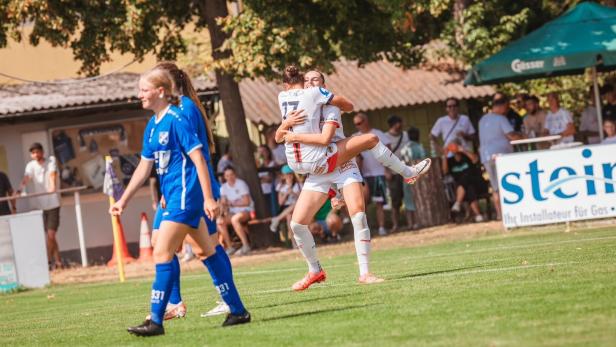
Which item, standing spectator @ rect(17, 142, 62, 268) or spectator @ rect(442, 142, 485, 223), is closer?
spectator @ rect(442, 142, 485, 223)

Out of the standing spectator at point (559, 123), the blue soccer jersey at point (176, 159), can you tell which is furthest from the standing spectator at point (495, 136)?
the blue soccer jersey at point (176, 159)

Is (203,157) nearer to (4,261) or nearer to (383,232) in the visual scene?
(4,261)

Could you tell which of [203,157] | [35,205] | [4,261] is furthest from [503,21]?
[203,157]

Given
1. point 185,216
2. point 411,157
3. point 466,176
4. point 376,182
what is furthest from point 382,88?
point 185,216

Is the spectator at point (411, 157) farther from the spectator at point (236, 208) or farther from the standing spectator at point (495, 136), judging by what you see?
the spectator at point (236, 208)

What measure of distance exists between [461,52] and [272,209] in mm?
10202

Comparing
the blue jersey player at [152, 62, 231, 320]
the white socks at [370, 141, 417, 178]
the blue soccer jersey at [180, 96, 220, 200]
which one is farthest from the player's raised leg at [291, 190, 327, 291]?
the blue soccer jersey at [180, 96, 220, 200]

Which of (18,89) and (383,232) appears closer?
(383,232)

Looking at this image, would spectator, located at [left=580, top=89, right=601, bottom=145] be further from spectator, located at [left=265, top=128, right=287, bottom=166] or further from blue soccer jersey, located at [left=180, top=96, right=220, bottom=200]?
blue soccer jersey, located at [left=180, top=96, right=220, bottom=200]

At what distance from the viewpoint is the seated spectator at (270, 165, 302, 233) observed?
24219 millimetres

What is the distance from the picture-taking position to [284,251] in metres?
24.1

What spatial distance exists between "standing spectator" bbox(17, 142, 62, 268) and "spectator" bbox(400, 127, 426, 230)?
6.95 m

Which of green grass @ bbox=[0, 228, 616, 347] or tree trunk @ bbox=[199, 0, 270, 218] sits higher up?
tree trunk @ bbox=[199, 0, 270, 218]

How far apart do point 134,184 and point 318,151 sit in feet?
9.89
